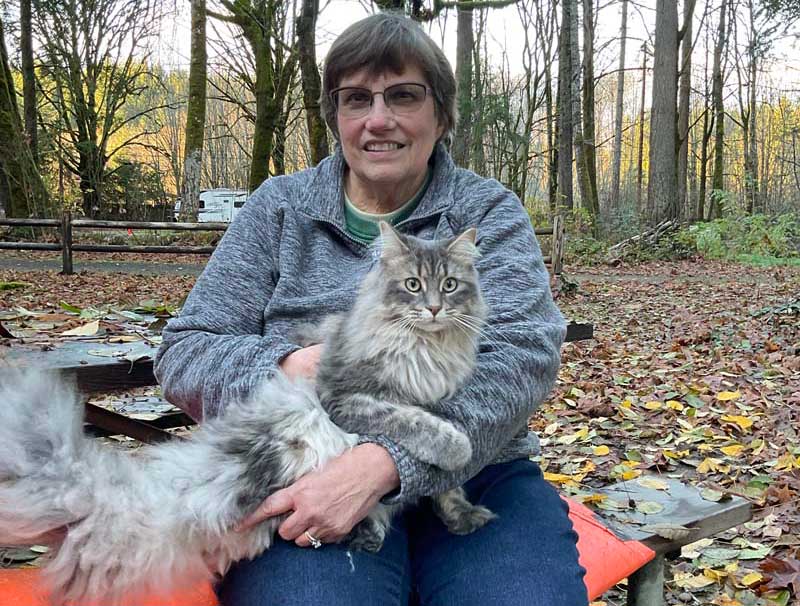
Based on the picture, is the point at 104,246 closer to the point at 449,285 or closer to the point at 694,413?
the point at 694,413

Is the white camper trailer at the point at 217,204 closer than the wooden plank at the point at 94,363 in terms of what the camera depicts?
No

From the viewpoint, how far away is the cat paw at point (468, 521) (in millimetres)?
2100

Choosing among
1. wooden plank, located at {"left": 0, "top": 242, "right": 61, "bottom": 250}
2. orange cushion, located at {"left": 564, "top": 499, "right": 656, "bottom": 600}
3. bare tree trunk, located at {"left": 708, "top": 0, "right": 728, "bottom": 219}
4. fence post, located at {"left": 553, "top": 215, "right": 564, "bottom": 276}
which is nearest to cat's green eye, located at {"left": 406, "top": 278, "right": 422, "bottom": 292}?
orange cushion, located at {"left": 564, "top": 499, "right": 656, "bottom": 600}

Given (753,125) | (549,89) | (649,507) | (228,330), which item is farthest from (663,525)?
(753,125)

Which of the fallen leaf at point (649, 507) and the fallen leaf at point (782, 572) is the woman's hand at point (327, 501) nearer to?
the fallen leaf at point (649, 507)

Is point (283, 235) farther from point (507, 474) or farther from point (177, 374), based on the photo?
point (507, 474)

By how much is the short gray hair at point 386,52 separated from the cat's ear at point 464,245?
71 cm

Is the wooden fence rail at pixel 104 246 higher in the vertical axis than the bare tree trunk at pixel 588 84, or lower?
lower

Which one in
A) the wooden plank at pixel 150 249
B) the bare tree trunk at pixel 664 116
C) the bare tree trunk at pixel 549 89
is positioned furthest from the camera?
the bare tree trunk at pixel 549 89

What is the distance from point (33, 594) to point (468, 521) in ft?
4.05

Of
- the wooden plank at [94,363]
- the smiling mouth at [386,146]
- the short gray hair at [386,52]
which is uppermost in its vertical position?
the short gray hair at [386,52]

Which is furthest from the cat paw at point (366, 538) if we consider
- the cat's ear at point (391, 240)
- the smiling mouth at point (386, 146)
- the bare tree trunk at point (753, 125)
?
the bare tree trunk at point (753, 125)

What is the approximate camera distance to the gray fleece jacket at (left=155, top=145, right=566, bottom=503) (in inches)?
85.4

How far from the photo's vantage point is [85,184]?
900 inches
